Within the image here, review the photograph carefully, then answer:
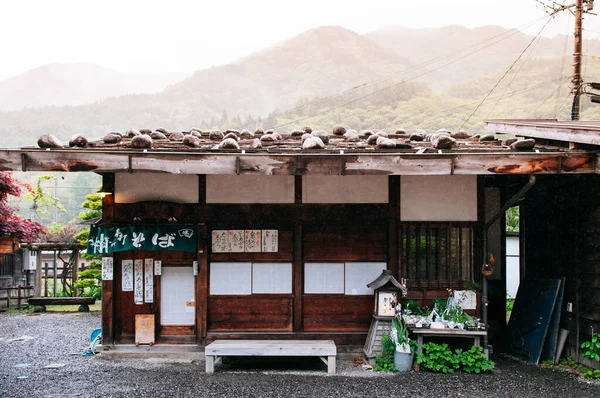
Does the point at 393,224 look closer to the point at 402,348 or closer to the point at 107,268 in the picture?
the point at 402,348

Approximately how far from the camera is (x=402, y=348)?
8031 mm

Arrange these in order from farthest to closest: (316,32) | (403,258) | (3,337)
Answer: (316,32) < (3,337) < (403,258)

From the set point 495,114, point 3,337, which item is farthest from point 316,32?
point 3,337

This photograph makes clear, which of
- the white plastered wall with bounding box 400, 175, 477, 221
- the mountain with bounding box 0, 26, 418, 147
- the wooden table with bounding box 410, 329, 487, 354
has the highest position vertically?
the mountain with bounding box 0, 26, 418, 147

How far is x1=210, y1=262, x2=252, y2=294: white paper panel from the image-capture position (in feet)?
29.9

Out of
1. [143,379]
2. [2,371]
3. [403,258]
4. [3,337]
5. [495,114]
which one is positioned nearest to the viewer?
[143,379]

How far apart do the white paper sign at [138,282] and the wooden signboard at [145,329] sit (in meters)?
0.30

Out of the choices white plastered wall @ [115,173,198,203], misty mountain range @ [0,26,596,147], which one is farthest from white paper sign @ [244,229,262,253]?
misty mountain range @ [0,26,596,147]

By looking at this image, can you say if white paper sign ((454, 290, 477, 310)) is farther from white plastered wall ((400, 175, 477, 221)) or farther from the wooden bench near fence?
the wooden bench near fence

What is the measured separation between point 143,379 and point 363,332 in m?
3.73

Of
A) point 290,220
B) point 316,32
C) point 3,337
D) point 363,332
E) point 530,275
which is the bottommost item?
point 3,337

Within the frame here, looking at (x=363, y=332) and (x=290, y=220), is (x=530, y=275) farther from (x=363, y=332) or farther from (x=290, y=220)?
(x=290, y=220)

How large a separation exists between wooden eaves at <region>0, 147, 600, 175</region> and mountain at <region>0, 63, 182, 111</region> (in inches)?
3896

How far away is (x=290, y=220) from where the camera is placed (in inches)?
355
